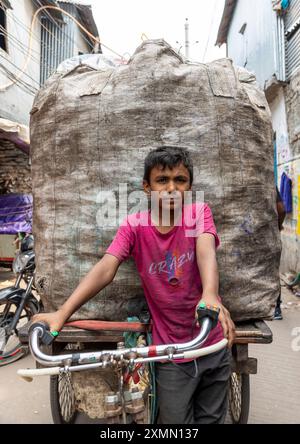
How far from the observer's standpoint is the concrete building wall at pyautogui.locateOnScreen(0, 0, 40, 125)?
7988mm

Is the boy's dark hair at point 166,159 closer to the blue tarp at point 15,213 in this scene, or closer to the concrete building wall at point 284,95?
the concrete building wall at point 284,95

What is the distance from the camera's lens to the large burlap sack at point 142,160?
64.2 inches

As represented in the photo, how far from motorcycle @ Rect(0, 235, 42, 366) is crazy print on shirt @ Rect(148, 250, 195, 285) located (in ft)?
7.66

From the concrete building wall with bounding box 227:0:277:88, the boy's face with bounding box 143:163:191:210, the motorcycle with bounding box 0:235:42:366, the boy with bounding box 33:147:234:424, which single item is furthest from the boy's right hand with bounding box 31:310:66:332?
the concrete building wall with bounding box 227:0:277:88

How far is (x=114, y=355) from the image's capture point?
41.6 inches

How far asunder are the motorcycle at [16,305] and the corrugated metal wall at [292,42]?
5612 mm

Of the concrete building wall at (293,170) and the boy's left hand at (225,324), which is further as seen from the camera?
the concrete building wall at (293,170)

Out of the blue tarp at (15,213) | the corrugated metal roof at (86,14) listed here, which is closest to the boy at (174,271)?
the blue tarp at (15,213)

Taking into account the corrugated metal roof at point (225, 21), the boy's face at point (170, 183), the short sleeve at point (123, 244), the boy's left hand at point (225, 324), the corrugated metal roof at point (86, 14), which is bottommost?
the boy's left hand at point (225, 324)

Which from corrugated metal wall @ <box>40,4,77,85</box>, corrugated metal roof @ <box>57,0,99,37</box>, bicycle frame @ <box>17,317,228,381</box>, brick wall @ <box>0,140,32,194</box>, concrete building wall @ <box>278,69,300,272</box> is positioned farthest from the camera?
corrugated metal roof @ <box>57,0,99,37</box>

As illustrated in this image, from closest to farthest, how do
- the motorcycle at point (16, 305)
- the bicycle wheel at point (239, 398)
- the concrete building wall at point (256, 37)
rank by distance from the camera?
the bicycle wheel at point (239, 398) → the motorcycle at point (16, 305) → the concrete building wall at point (256, 37)

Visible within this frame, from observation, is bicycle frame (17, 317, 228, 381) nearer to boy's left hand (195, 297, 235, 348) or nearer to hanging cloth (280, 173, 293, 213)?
boy's left hand (195, 297, 235, 348)

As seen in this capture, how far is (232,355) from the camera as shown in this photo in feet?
5.53

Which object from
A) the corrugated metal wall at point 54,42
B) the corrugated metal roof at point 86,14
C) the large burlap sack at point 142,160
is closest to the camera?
the large burlap sack at point 142,160
